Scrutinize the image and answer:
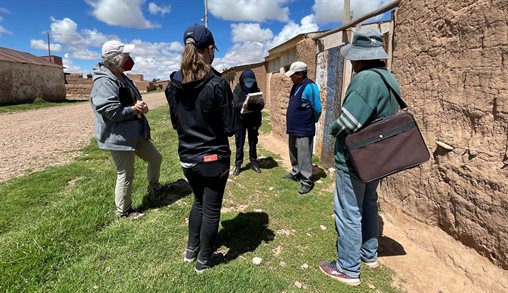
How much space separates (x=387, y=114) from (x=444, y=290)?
5.02ft

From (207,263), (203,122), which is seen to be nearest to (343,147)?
(203,122)

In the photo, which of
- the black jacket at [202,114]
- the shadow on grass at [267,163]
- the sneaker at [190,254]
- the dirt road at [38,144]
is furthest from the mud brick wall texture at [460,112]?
the dirt road at [38,144]

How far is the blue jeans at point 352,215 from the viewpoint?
2.47 meters

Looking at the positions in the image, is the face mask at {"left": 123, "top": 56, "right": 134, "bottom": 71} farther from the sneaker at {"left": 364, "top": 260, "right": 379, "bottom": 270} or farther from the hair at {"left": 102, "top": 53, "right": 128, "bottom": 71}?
the sneaker at {"left": 364, "top": 260, "right": 379, "bottom": 270}

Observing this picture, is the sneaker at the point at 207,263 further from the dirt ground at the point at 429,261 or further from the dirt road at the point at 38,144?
the dirt road at the point at 38,144

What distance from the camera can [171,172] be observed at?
5258 millimetres

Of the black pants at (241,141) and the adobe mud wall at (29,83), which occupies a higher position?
the adobe mud wall at (29,83)

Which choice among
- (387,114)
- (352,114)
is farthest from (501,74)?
(352,114)

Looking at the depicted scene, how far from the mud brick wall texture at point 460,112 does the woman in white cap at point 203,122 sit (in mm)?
2004

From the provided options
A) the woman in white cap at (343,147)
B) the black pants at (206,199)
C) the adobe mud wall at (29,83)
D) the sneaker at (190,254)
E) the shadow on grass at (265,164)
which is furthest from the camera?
the adobe mud wall at (29,83)

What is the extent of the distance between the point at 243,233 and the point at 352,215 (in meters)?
1.31

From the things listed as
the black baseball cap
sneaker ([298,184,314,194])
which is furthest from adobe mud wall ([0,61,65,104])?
the black baseball cap

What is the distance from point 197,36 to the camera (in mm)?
2262

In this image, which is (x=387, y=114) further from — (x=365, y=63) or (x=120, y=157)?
(x=120, y=157)
